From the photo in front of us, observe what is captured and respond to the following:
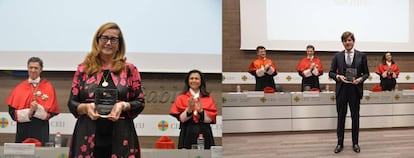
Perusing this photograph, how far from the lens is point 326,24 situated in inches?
266

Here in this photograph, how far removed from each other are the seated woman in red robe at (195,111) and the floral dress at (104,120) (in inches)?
42.5

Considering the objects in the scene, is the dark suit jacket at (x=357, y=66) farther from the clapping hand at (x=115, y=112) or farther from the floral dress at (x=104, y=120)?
the clapping hand at (x=115, y=112)

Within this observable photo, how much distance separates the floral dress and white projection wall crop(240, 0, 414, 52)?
4859 millimetres

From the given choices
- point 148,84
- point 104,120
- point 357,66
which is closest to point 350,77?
point 357,66

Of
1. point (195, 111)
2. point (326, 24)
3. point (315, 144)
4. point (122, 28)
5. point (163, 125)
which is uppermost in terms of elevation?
point (326, 24)

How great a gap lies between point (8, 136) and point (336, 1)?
5.91m

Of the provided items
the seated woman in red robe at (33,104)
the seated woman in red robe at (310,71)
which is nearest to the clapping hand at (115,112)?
the seated woman in red robe at (33,104)

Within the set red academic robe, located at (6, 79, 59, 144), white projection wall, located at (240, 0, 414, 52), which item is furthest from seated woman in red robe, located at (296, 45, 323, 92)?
red academic robe, located at (6, 79, 59, 144)

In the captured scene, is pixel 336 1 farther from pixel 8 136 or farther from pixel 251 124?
pixel 8 136

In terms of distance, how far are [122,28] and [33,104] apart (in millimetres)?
987

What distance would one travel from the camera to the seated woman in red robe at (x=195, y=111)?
2963mm

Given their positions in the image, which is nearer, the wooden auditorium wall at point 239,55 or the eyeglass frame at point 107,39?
the eyeglass frame at point 107,39

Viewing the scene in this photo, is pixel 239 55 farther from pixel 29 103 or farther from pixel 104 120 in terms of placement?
pixel 104 120

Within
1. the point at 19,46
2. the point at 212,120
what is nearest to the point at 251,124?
the point at 212,120
